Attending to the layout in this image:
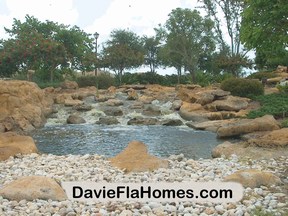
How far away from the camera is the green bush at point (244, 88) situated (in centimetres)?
2102

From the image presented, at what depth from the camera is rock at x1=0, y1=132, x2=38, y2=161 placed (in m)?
9.41

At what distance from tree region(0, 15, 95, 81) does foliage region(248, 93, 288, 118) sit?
1740 cm

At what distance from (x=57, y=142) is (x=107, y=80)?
2022 centimetres

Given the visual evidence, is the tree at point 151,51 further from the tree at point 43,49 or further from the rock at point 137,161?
the rock at point 137,161

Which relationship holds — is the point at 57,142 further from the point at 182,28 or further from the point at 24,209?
the point at 182,28

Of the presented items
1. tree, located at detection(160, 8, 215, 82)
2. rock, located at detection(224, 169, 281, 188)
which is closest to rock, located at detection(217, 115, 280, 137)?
rock, located at detection(224, 169, 281, 188)

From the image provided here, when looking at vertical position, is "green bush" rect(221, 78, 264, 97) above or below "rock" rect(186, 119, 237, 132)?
→ above

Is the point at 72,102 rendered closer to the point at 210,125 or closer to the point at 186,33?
the point at 210,125

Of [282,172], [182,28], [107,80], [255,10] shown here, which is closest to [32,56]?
[107,80]

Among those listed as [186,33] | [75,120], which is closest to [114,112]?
[75,120]

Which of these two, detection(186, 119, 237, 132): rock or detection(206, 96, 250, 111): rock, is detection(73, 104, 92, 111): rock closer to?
detection(206, 96, 250, 111): rock

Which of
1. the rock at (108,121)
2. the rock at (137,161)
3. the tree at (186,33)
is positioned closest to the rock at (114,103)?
the rock at (108,121)

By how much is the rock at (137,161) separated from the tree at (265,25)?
3553mm

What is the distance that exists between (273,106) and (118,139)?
7071mm
